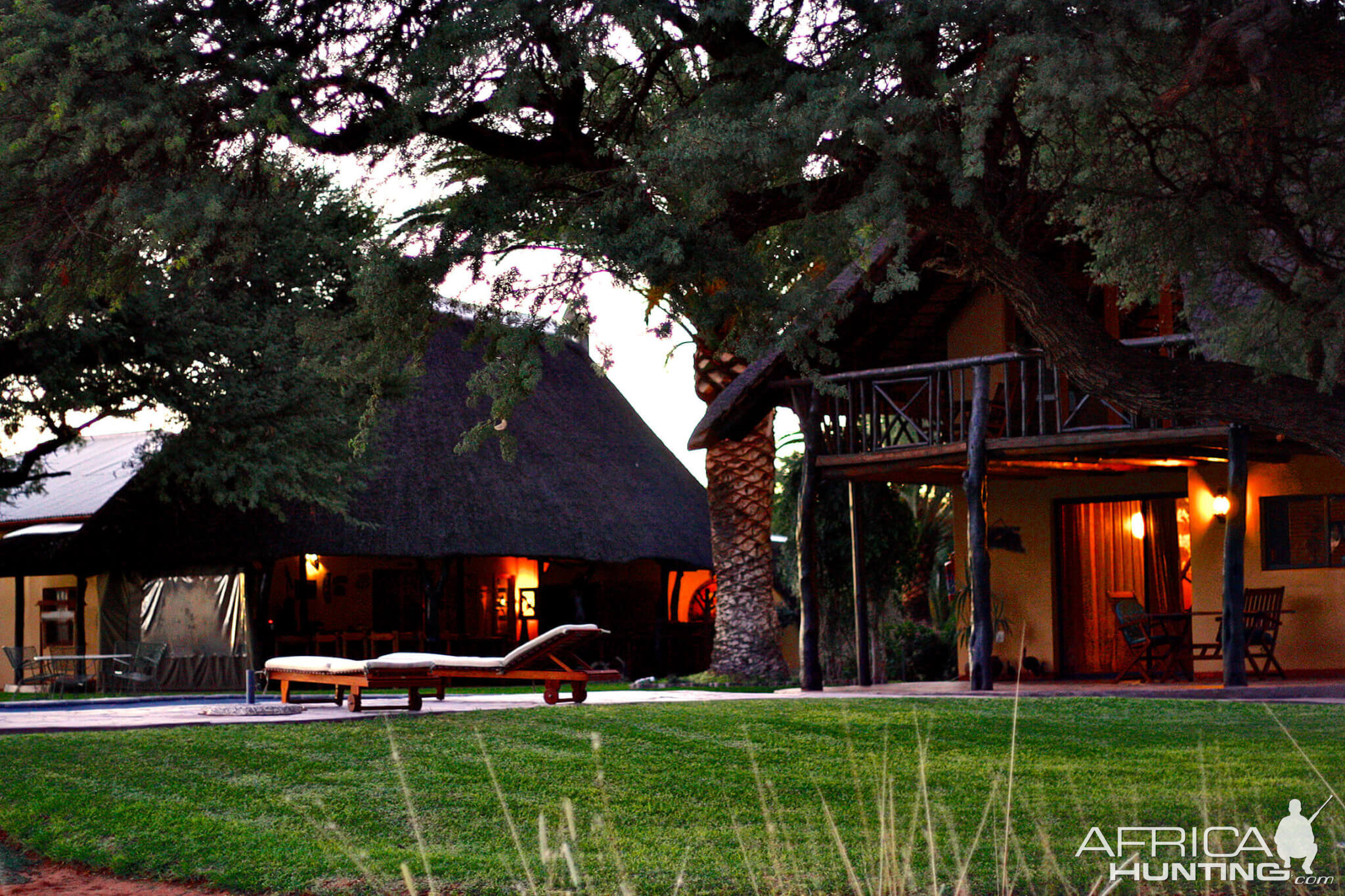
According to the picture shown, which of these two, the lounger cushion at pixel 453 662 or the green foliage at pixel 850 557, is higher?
the green foliage at pixel 850 557

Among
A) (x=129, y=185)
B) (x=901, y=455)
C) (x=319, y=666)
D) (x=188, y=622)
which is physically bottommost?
(x=319, y=666)

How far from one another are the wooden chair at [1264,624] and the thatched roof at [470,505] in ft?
37.2

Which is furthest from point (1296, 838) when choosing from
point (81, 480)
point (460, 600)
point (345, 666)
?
point (81, 480)

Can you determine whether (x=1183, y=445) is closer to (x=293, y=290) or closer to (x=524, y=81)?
(x=524, y=81)

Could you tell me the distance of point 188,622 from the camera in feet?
78.8

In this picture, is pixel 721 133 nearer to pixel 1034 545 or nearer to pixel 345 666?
pixel 345 666

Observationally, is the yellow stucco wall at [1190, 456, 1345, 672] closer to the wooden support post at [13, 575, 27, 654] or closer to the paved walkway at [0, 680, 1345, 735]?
the paved walkway at [0, 680, 1345, 735]

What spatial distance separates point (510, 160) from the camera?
28.8 ft

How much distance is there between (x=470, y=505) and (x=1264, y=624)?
1319 cm

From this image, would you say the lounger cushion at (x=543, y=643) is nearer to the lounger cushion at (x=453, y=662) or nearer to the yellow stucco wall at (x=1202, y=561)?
the lounger cushion at (x=453, y=662)

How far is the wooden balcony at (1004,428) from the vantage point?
14.7m

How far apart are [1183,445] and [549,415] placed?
1615cm

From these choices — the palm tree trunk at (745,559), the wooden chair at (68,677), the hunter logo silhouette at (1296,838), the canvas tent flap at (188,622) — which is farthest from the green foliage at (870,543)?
the hunter logo silhouette at (1296,838)

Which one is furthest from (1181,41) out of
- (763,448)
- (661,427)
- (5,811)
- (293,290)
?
(661,427)
